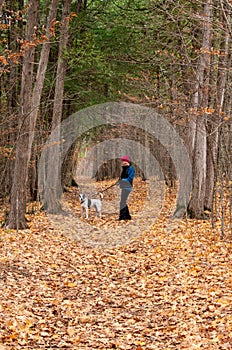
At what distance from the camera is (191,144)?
18.1m

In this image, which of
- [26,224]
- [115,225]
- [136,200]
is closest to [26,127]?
[26,224]

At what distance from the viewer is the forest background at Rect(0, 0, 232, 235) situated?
43.0ft

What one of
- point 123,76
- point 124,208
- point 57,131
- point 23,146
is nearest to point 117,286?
point 23,146

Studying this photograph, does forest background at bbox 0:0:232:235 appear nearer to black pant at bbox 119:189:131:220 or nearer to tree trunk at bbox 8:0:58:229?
tree trunk at bbox 8:0:58:229

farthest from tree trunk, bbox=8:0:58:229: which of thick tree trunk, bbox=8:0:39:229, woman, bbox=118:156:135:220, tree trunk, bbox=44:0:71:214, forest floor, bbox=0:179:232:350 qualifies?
woman, bbox=118:156:135:220

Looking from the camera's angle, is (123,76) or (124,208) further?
(123,76)

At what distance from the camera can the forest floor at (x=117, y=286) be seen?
705 centimetres

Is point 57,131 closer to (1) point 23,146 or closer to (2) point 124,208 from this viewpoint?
(1) point 23,146

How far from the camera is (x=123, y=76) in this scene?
781 inches

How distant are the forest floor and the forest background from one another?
1.47 meters

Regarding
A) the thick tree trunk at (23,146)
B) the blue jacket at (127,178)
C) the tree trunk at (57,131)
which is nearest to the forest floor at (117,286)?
the thick tree trunk at (23,146)

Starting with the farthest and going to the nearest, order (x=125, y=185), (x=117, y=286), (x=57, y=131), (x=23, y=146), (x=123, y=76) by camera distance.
→ 1. (x=123, y=76)
2. (x=57, y=131)
3. (x=125, y=185)
4. (x=23, y=146)
5. (x=117, y=286)

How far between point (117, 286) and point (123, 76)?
11.6m

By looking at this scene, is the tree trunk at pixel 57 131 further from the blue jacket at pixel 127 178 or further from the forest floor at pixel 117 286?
the blue jacket at pixel 127 178
